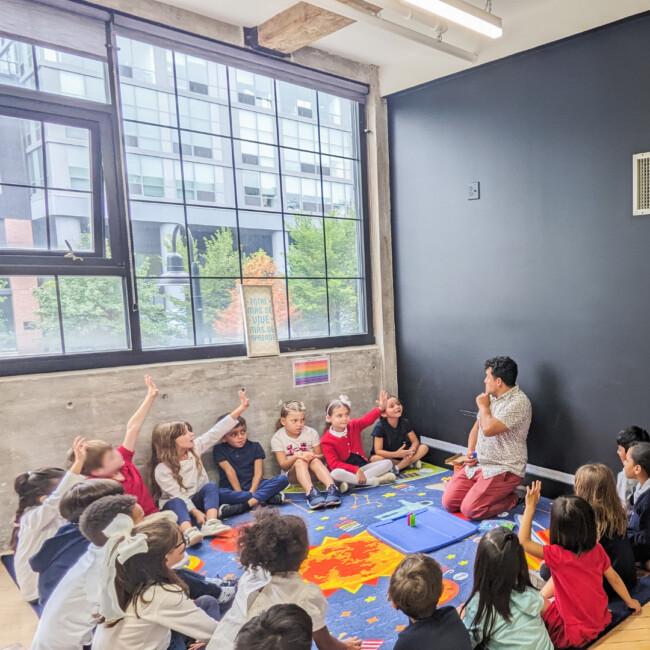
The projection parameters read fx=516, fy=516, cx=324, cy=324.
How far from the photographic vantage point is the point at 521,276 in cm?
399

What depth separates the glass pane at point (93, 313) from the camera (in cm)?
347

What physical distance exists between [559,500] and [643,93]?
2.69 m

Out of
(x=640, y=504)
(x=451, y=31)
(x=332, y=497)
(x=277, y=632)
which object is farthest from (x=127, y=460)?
(x=451, y=31)

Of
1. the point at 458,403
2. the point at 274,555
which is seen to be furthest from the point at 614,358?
the point at 274,555

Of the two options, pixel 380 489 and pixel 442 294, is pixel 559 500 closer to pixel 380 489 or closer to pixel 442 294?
pixel 380 489

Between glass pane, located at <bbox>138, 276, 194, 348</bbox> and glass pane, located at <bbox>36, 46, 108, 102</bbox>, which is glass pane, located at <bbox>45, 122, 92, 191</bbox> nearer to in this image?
glass pane, located at <bbox>36, 46, 108, 102</bbox>

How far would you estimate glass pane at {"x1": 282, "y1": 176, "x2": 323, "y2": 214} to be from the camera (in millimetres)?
4496

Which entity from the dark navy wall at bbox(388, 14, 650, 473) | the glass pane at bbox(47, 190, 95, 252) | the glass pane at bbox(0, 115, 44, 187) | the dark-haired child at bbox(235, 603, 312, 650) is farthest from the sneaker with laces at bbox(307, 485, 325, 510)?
the glass pane at bbox(0, 115, 44, 187)

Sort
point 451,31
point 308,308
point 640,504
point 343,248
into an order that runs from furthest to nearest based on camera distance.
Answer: point 343,248 → point 308,308 → point 451,31 → point 640,504

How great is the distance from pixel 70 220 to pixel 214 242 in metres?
1.05

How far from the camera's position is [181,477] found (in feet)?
11.6

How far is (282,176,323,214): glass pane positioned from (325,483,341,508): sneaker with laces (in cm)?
235

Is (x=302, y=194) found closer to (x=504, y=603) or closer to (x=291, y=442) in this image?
(x=291, y=442)

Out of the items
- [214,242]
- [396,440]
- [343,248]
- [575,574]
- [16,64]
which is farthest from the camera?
[343,248]
